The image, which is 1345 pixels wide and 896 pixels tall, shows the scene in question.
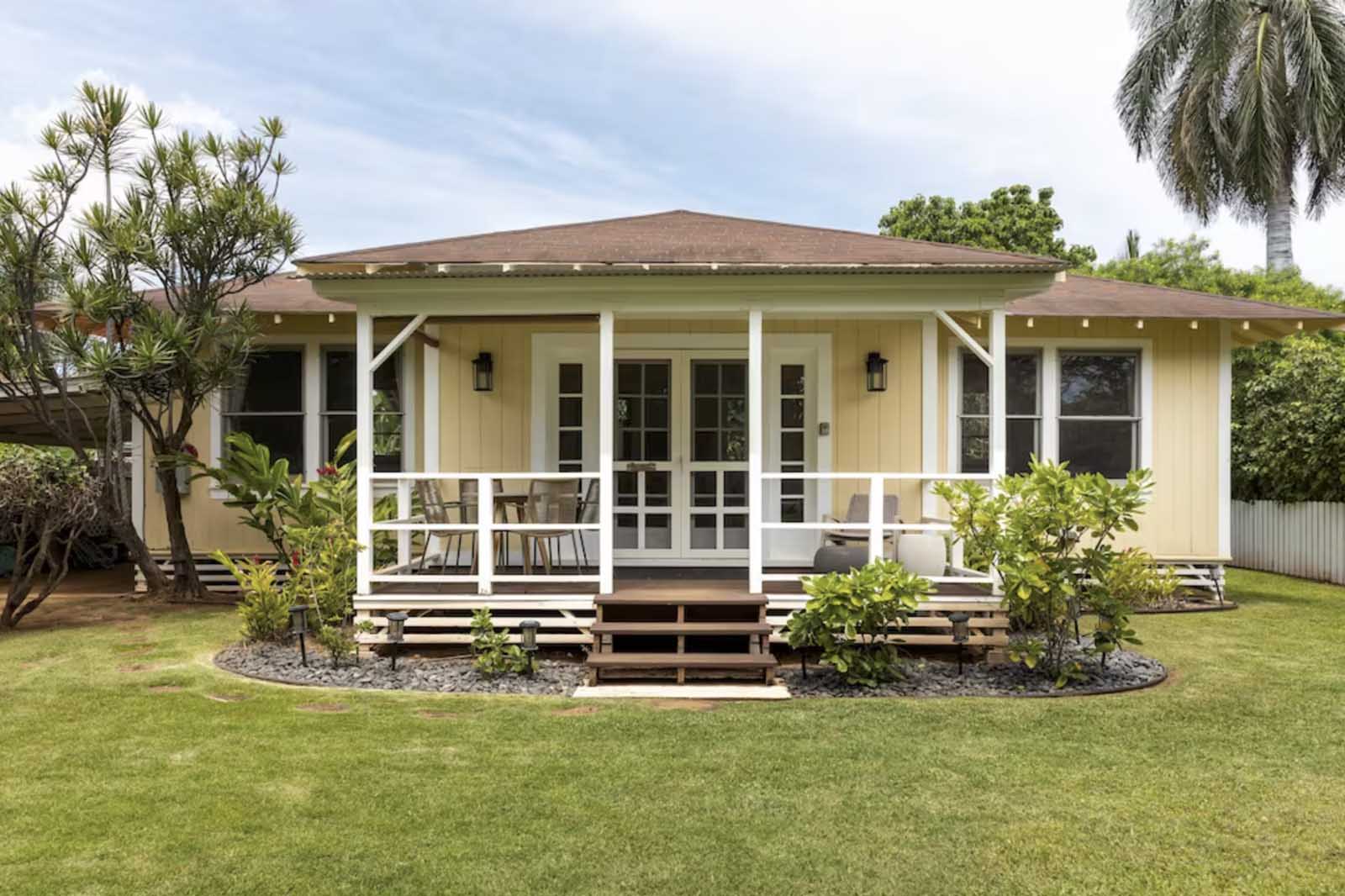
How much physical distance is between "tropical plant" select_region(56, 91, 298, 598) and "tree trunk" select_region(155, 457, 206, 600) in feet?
0.04

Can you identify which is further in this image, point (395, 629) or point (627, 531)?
point (627, 531)

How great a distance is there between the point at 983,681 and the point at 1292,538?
7978 mm

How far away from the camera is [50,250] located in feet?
26.1

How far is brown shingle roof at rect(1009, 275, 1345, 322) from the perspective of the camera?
27.6ft

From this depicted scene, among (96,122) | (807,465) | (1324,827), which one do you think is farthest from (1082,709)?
(96,122)

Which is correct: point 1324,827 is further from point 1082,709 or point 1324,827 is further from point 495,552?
point 495,552

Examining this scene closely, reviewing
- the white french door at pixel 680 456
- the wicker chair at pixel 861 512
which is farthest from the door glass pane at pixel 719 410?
the wicker chair at pixel 861 512

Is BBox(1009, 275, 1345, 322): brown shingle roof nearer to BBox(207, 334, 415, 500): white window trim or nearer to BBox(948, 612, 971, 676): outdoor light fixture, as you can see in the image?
BBox(948, 612, 971, 676): outdoor light fixture

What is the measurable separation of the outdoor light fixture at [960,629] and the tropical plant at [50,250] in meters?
6.85

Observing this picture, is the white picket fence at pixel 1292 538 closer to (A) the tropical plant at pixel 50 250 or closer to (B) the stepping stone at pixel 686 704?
(B) the stepping stone at pixel 686 704

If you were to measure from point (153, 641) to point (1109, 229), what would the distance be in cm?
3644

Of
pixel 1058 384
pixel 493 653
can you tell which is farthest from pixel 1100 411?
pixel 493 653

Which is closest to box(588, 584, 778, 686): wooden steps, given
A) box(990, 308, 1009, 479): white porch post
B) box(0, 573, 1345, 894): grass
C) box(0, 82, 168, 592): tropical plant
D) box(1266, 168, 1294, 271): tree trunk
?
box(0, 573, 1345, 894): grass

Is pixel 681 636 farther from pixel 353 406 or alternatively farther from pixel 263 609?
pixel 353 406
